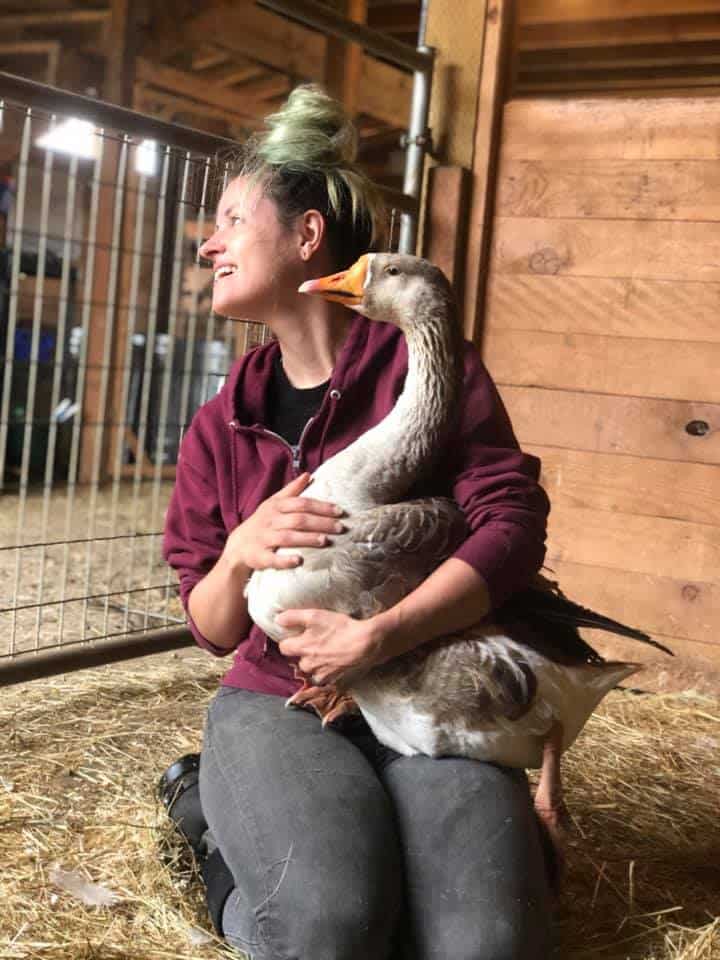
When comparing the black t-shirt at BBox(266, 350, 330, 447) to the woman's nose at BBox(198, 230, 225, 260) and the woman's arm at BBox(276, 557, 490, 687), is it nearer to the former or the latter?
the woman's nose at BBox(198, 230, 225, 260)

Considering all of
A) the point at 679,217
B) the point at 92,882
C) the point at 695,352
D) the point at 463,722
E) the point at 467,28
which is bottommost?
the point at 92,882

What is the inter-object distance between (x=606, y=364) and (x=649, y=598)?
2.49 ft

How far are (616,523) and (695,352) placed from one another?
0.59m

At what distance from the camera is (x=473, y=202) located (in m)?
3.71

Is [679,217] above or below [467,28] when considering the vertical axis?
below

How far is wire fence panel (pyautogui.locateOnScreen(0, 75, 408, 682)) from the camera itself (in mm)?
2992

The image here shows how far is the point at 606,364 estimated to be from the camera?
350 centimetres

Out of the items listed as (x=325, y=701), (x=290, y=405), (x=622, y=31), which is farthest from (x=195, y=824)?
(x=622, y=31)

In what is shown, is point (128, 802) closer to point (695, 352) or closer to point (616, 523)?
point (616, 523)

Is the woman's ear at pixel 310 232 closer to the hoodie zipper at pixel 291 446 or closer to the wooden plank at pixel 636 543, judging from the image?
the hoodie zipper at pixel 291 446

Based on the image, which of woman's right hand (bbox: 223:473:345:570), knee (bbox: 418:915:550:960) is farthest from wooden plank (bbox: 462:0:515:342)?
knee (bbox: 418:915:550:960)

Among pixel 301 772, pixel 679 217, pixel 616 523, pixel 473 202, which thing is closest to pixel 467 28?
pixel 473 202

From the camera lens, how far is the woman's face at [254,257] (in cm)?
188

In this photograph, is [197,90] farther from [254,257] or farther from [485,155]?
[254,257]
